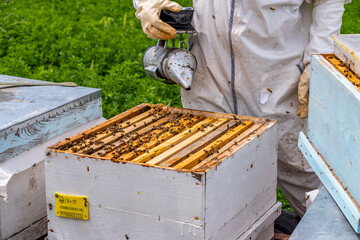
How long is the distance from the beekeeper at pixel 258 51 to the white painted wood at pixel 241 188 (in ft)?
1.63

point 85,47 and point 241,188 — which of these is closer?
point 241,188

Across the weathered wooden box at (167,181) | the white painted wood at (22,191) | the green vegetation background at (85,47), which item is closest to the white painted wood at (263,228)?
the weathered wooden box at (167,181)

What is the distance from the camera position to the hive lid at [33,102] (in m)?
1.95

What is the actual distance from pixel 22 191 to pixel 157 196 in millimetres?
538

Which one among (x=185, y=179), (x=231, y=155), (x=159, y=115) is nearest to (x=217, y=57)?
(x=159, y=115)

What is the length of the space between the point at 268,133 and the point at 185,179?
19.2 inches

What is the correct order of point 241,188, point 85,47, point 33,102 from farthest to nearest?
point 85,47, point 33,102, point 241,188

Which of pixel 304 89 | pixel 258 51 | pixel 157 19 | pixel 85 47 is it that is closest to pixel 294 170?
pixel 304 89

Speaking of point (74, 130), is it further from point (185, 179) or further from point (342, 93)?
point (342, 93)

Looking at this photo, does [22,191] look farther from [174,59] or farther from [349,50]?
[349,50]

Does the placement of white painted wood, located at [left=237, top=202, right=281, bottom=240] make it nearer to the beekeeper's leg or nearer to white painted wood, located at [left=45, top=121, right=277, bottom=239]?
white painted wood, located at [left=45, top=121, right=277, bottom=239]

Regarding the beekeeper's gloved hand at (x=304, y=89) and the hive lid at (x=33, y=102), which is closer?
the hive lid at (x=33, y=102)

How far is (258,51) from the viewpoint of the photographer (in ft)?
7.85

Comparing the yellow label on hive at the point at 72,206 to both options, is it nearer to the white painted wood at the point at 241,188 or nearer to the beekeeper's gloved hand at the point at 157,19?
the white painted wood at the point at 241,188
